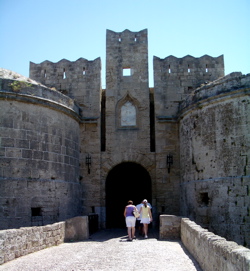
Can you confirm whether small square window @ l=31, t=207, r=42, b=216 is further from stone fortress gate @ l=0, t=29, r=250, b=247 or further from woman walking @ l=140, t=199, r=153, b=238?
woman walking @ l=140, t=199, r=153, b=238

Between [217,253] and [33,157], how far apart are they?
813cm

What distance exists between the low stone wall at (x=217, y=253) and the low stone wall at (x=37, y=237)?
3551 mm

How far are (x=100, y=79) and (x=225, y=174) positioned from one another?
7.37 metres

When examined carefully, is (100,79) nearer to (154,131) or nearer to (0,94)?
(154,131)

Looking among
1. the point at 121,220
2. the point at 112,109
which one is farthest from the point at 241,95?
the point at 121,220

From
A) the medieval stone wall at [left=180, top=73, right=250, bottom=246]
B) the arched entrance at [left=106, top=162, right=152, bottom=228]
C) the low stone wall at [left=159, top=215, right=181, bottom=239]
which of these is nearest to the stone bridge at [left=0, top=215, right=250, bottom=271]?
the low stone wall at [left=159, top=215, right=181, bottom=239]

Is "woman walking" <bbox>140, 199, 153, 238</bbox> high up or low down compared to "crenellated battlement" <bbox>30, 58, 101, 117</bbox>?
down

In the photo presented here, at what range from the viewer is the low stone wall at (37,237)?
7.18m

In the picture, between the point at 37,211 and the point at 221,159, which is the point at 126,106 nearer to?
the point at 221,159

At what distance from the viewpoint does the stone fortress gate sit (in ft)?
38.0

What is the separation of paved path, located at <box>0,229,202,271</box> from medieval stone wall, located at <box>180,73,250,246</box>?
8.44 feet

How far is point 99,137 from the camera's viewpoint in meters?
15.6

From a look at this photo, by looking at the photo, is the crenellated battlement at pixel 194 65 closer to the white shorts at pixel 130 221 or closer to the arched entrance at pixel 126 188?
the arched entrance at pixel 126 188

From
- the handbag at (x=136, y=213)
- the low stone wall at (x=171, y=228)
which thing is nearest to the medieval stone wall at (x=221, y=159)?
the low stone wall at (x=171, y=228)
